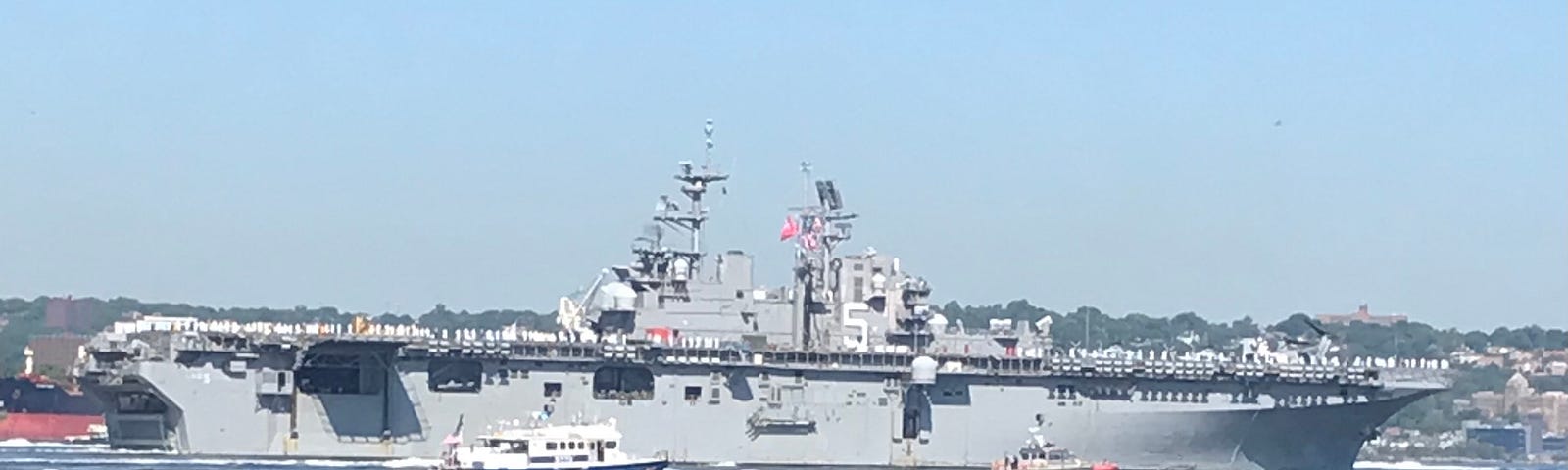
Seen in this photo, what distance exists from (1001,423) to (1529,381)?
78600 mm

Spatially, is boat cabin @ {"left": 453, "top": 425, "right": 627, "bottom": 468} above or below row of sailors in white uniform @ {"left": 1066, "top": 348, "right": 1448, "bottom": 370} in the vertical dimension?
below

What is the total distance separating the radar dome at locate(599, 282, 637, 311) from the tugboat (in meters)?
10.1

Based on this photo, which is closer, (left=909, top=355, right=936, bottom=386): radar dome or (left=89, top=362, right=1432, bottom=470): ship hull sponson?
(left=89, top=362, right=1432, bottom=470): ship hull sponson

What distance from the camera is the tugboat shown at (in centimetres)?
5695

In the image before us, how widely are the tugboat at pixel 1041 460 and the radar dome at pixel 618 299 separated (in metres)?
10.1

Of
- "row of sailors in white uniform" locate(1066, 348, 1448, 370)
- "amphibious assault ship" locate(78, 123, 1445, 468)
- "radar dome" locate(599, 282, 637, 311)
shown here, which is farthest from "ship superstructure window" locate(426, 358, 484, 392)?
"row of sailors in white uniform" locate(1066, 348, 1448, 370)

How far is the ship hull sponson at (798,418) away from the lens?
212 ft

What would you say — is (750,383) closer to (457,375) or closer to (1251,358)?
(457,375)

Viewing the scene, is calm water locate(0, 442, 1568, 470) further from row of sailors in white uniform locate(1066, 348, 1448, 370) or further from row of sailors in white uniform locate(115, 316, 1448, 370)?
row of sailors in white uniform locate(1066, 348, 1448, 370)

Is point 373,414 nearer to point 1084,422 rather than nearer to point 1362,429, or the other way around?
point 1084,422

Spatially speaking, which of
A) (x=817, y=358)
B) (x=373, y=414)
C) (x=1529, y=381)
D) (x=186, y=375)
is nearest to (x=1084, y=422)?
(x=817, y=358)

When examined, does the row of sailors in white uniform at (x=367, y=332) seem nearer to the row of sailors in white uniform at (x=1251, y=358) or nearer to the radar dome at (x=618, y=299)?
the radar dome at (x=618, y=299)

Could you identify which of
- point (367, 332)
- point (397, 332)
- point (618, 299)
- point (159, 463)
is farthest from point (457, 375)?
point (159, 463)

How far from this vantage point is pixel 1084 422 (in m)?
67.4
